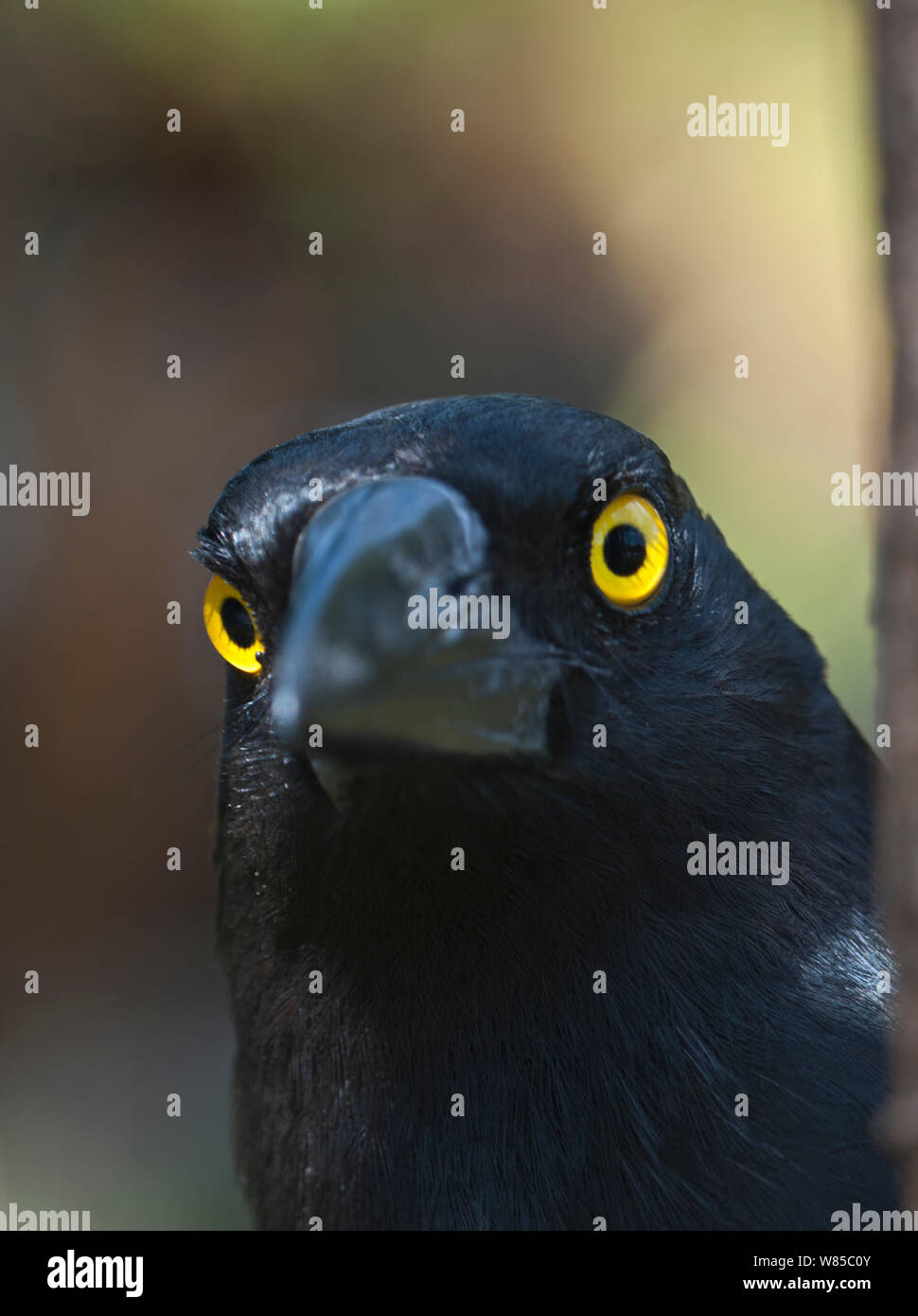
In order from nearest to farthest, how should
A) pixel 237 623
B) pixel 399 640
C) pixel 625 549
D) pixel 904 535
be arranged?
1. pixel 904 535
2. pixel 399 640
3. pixel 625 549
4. pixel 237 623

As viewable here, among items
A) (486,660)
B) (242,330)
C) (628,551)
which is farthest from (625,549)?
(242,330)

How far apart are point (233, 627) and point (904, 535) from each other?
1.55 meters

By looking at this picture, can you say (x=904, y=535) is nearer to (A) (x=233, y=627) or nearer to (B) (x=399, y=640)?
(B) (x=399, y=640)

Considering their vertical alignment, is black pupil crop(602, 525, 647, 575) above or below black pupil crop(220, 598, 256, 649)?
above

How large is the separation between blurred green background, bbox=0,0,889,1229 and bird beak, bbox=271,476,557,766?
4021 millimetres

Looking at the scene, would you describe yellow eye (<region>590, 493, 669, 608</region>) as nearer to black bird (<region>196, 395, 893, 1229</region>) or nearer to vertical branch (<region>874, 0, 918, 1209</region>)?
black bird (<region>196, 395, 893, 1229</region>)

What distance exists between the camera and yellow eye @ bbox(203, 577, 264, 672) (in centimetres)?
312

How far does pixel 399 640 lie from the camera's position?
8.29 feet

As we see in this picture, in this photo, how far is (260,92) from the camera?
6.84 meters

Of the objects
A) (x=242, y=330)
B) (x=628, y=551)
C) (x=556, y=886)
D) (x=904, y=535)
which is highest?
(x=242, y=330)

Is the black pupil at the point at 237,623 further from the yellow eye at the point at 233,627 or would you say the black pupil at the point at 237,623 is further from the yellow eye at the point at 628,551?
the yellow eye at the point at 628,551

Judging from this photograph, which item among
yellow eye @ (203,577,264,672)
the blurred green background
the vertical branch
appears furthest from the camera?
the blurred green background

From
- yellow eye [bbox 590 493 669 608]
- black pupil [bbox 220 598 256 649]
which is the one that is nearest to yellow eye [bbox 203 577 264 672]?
black pupil [bbox 220 598 256 649]

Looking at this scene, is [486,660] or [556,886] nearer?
[486,660]
